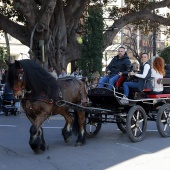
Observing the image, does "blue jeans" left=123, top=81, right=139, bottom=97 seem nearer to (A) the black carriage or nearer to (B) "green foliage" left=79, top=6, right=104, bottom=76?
(A) the black carriage

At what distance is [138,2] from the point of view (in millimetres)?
28250

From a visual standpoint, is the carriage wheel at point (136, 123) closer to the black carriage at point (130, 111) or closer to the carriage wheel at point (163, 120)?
the black carriage at point (130, 111)

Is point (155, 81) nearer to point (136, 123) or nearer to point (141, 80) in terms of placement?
point (141, 80)

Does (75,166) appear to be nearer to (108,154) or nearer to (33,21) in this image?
(108,154)

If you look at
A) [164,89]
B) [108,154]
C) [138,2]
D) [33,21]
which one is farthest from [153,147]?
[138,2]

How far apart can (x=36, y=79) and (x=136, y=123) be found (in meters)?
2.87

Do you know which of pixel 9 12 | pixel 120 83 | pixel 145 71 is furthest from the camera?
pixel 9 12

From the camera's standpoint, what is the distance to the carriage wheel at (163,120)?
1129 centimetres

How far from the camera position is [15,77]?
9.22m

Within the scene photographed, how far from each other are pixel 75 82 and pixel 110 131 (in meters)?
2.89

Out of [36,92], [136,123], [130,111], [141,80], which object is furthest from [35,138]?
[141,80]

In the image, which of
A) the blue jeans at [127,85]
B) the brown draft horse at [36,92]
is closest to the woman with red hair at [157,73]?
the blue jeans at [127,85]

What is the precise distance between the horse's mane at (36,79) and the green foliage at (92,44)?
1445 cm

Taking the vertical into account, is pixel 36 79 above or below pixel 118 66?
below
